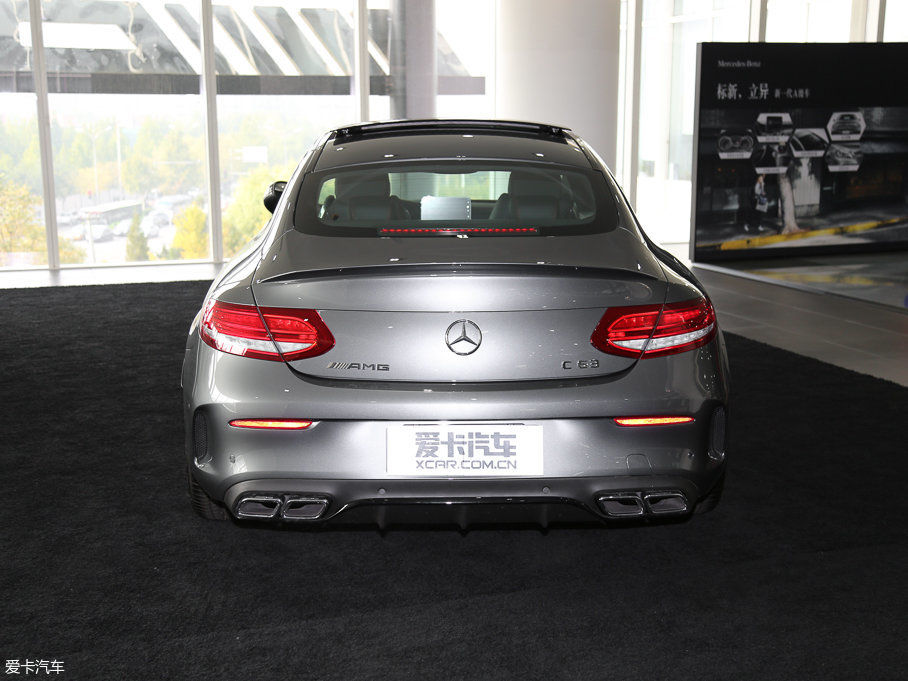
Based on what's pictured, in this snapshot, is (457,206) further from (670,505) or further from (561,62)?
(561,62)

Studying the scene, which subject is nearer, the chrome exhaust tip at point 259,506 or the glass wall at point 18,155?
the chrome exhaust tip at point 259,506

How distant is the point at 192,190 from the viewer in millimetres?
11000

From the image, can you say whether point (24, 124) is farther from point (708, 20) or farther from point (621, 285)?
point (621, 285)

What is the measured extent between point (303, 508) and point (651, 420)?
0.90 metres

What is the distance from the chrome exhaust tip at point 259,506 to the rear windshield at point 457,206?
76cm

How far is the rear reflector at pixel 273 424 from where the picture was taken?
2.41 m

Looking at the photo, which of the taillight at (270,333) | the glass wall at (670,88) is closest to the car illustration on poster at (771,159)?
the glass wall at (670,88)

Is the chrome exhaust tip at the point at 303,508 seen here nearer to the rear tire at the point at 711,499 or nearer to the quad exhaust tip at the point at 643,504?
the quad exhaust tip at the point at 643,504

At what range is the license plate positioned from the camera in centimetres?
239

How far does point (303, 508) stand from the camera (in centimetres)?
248

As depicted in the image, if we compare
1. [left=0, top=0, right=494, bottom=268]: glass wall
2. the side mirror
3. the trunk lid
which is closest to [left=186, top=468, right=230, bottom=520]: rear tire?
the trunk lid

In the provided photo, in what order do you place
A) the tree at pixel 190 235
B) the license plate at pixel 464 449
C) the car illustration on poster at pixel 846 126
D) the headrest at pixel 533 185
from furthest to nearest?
the tree at pixel 190 235
the car illustration on poster at pixel 846 126
the headrest at pixel 533 185
the license plate at pixel 464 449

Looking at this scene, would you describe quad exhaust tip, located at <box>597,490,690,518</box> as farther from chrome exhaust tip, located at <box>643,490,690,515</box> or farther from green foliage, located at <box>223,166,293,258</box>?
green foliage, located at <box>223,166,293,258</box>

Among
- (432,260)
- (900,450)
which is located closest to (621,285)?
(432,260)
